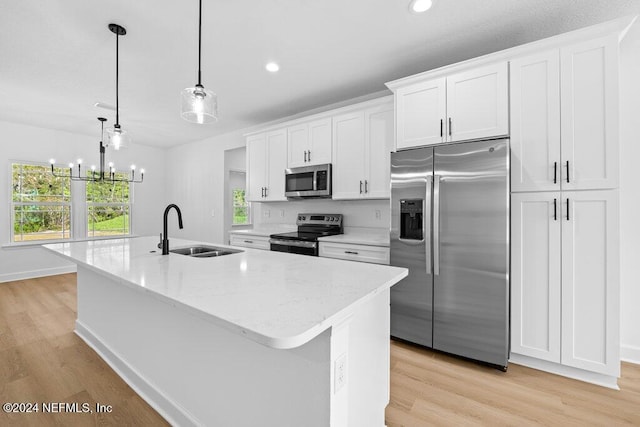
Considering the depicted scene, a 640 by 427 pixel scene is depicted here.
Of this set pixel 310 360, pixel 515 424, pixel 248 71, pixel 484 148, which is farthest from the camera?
pixel 248 71

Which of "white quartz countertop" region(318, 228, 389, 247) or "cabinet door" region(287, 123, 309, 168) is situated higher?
"cabinet door" region(287, 123, 309, 168)

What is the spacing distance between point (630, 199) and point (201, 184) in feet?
19.7

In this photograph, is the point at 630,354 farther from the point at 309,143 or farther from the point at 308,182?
the point at 309,143

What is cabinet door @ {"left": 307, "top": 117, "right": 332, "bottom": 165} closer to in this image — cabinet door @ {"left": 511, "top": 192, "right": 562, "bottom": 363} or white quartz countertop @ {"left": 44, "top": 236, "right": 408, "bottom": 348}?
white quartz countertop @ {"left": 44, "top": 236, "right": 408, "bottom": 348}

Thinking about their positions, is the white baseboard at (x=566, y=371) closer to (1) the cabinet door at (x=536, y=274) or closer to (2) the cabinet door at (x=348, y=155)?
(1) the cabinet door at (x=536, y=274)

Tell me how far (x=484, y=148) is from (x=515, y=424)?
5.83 feet

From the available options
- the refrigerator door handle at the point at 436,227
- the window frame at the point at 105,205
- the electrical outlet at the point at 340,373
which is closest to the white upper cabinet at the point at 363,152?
the refrigerator door handle at the point at 436,227

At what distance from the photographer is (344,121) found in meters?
3.34

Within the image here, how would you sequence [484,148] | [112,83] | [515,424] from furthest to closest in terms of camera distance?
[112,83], [484,148], [515,424]

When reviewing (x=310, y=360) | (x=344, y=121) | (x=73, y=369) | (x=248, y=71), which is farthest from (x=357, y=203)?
(x=73, y=369)

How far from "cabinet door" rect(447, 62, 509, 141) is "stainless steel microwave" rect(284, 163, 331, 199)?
148 cm

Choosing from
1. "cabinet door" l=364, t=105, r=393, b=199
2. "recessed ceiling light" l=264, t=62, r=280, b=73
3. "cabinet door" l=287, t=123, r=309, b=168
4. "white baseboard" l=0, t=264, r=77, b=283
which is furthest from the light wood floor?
"white baseboard" l=0, t=264, r=77, b=283

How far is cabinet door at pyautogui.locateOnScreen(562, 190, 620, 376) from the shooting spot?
6.19 ft

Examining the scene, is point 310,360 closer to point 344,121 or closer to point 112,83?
point 344,121
